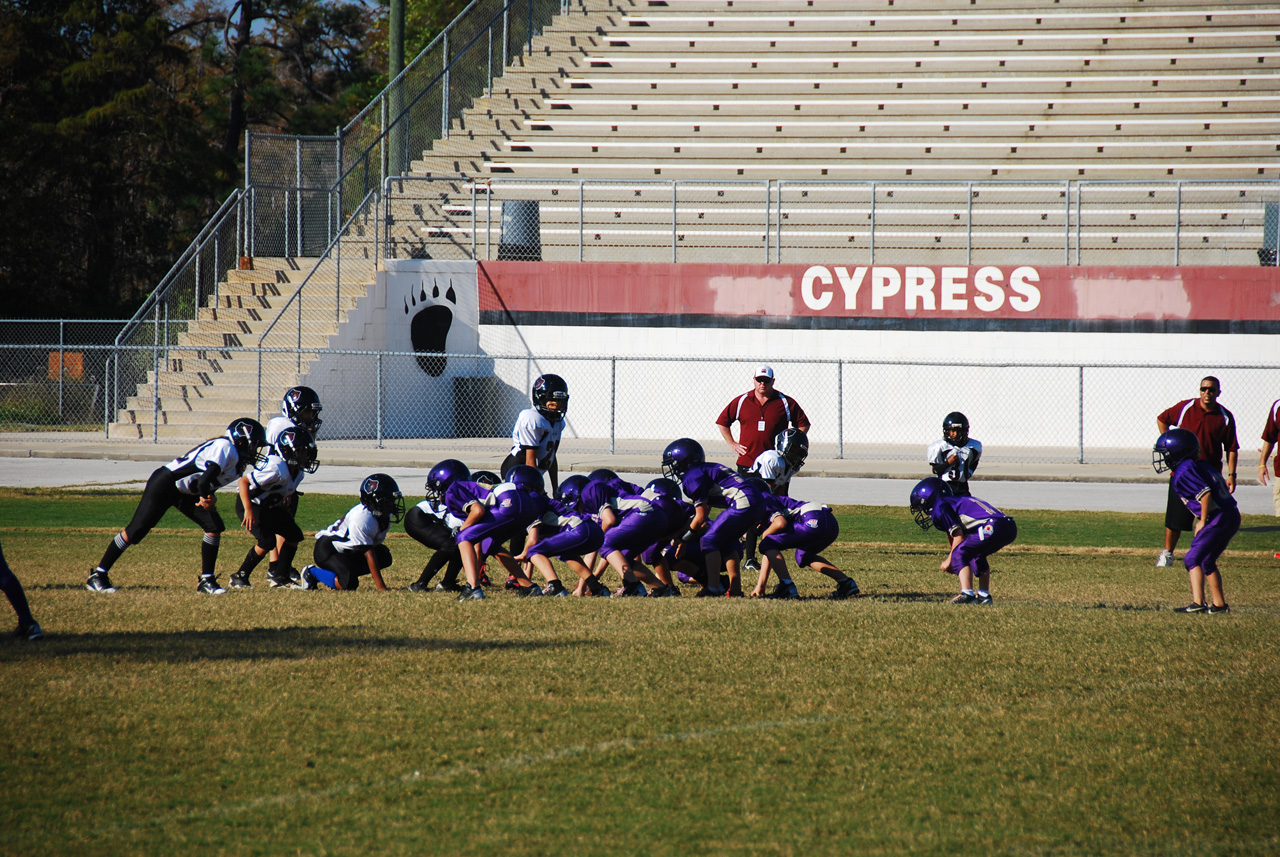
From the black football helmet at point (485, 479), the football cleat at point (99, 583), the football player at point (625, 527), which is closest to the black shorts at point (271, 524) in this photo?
the football cleat at point (99, 583)

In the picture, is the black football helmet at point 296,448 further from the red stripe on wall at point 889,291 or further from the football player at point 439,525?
the red stripe on wall at point 889,291

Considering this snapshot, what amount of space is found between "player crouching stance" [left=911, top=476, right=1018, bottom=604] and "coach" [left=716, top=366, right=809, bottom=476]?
3.32 meters

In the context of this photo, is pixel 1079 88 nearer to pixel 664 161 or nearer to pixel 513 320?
pixel 664 161

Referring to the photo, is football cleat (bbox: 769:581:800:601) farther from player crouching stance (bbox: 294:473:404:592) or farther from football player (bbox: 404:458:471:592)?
player crouching stance (bbox: 294:473:404:592)

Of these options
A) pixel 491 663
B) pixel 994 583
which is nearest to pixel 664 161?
pixel 994 583

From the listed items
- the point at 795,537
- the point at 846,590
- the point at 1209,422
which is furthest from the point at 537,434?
the point at 1209,422

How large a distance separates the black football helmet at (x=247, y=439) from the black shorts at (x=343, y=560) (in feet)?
2.98

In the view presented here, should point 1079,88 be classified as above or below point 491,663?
above

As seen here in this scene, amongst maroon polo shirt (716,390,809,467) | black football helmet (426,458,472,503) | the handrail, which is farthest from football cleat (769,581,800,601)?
the handrail

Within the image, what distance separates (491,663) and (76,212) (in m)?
35.9

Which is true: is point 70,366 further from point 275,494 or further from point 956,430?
point 956,430

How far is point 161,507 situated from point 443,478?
6.84 ft

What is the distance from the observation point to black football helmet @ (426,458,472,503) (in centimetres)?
956

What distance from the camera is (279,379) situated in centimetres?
2405
